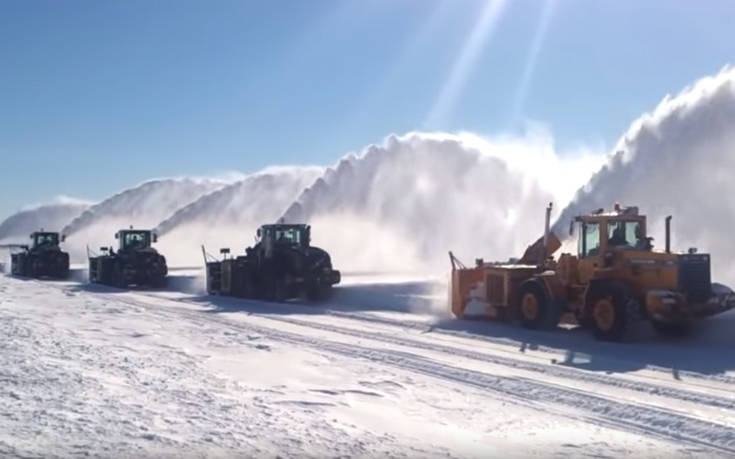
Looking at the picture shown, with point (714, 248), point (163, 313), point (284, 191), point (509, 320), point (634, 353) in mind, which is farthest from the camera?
point (284, 191)

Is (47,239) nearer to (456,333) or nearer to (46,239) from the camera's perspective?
(46,239)

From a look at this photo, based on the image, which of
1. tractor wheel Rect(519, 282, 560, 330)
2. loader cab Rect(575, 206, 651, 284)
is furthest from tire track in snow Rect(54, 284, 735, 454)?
loader cab Rect(575, 206, 651, 284)

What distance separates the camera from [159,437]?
310 inches

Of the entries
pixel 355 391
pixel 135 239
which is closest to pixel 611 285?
pixel 355 391

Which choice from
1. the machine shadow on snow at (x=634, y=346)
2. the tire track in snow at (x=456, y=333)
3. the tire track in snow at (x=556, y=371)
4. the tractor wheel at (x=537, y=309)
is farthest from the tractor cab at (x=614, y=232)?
the tire track in snow at (x=556, y=371)

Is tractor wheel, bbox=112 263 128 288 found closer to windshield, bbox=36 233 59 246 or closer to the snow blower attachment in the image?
the snow blower attachment

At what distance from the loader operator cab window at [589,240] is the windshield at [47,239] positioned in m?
34.1

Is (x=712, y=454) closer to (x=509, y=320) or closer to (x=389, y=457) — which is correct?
(x=389, y=457)

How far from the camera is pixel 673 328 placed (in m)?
16.7

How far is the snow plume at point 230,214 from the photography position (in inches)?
2138

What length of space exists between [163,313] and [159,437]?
14.7 meters

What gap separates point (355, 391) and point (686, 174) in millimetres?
17227

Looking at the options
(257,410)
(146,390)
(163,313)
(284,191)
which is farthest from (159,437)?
(284,191)

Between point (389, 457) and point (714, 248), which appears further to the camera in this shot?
point (714, 248)
